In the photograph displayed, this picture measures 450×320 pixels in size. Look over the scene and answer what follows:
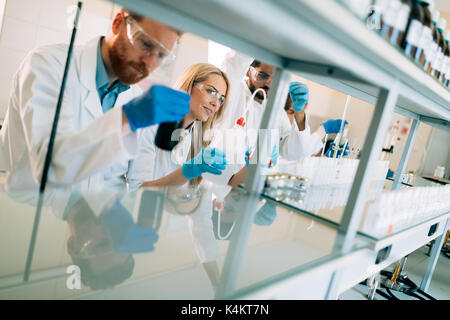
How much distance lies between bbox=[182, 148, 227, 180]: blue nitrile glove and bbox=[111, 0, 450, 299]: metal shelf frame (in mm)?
484

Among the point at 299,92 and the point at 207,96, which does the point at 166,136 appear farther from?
the point at 299,92

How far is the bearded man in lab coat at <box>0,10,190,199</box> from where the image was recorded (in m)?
1.15

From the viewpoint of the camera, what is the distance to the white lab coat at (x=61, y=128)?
1160mm

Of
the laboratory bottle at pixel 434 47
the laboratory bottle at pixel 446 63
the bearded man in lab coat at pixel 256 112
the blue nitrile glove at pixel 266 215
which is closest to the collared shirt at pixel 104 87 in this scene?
the blue nitrile glove at pixel 266 215

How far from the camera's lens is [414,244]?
1.83m

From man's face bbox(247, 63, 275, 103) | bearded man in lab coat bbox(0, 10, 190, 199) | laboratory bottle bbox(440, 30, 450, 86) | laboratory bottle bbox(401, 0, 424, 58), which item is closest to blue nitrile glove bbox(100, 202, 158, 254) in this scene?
bearded man in lab coat bbox(0, 10, 190, 199)

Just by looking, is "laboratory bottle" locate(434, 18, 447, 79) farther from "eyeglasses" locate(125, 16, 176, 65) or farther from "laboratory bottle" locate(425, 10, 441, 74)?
"eyeglasses" locate(125, 16, 176, 65)

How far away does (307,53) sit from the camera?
98 cm

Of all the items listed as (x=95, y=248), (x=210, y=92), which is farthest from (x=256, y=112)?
(x=95, y=248)

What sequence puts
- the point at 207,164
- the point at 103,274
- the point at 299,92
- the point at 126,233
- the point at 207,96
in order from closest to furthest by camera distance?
1. the point at 103,274
2. the point at 126,233
3. the point at 207,164
4. the point at 299,92
5. the point at 207,96

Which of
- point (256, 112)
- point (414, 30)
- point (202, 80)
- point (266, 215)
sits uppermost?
point (414, 30)

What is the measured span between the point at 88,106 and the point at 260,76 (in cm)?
134
